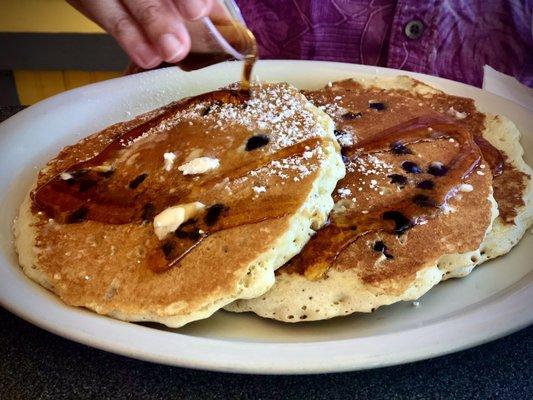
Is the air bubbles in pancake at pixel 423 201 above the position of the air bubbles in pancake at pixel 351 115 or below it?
above

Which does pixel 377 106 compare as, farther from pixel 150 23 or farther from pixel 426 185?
pixel 150 23

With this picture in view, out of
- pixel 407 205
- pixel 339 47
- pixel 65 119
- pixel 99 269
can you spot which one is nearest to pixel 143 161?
pixel 99 269

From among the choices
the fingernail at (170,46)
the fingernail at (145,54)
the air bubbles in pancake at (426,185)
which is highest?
the fingernail at (170,46)

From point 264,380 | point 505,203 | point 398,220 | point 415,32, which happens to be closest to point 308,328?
point 264,380

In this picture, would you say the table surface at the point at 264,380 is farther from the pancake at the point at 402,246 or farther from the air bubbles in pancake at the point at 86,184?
the air bubbles in pancake at the point at 86,184

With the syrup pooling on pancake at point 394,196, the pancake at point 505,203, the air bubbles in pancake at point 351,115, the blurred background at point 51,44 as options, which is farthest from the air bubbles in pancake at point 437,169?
the blurred background at point 51,44

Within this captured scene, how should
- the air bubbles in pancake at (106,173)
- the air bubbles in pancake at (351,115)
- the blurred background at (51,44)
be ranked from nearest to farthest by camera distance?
the air bubbles in pancake at (106,173)
the air bubbles in pancake at (351,115)
the blurred background at (51,44)

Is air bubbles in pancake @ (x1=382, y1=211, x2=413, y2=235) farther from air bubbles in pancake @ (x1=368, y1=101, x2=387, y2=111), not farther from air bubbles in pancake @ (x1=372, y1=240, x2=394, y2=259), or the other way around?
air bubbles in pancake @ (x1=368, y1=101, x2=387, y2=111)
